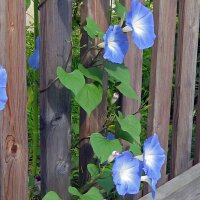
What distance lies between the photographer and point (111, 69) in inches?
83.0

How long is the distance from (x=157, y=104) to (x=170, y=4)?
43 cm

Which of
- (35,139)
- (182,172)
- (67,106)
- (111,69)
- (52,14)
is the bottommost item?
(182,172)

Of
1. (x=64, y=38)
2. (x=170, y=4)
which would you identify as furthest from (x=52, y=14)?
(x=170, y=4)

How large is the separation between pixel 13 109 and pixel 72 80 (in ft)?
0.69

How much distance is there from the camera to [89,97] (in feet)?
6.81

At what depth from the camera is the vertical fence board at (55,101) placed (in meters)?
2.03

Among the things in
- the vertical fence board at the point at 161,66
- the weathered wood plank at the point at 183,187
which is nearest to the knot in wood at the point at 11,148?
the vertical fence board at the point at 161,66

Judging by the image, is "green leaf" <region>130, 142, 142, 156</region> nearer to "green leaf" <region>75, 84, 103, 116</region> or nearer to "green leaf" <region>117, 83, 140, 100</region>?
"green leaf" <region>117, 83, 140, 100</region>

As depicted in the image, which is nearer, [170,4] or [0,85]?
[0,85]

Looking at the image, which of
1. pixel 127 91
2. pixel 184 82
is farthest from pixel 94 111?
pixel 184 82

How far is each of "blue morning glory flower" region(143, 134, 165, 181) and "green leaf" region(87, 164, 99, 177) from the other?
0.20 meters

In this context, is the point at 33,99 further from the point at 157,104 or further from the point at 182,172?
the point at 182,172

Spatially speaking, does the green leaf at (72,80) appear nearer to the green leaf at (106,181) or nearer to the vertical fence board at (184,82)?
the green leaf at (106,181)

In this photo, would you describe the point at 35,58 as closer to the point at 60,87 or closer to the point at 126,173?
the point at 60,87
